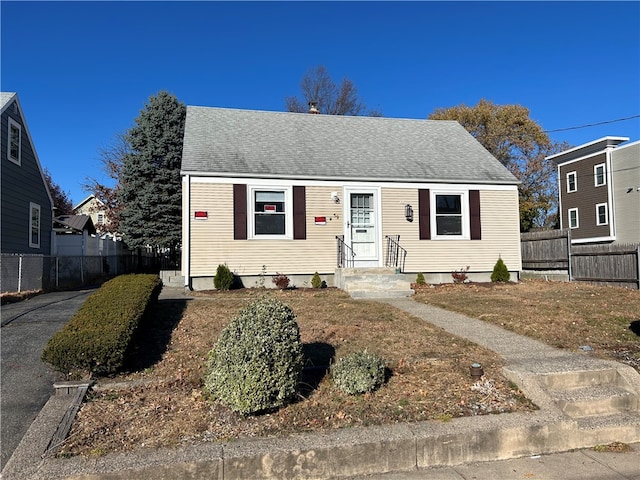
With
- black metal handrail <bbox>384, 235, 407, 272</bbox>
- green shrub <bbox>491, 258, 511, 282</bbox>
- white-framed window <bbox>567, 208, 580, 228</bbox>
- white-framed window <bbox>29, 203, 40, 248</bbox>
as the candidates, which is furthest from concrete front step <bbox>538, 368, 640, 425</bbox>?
white-framed window <bbox>567, 208, 580, 228</bbox>

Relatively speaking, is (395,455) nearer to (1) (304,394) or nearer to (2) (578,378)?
(1) (304,394)

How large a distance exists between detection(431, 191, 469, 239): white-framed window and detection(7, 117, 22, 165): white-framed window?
1387cm

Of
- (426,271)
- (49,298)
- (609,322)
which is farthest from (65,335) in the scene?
(426,271)

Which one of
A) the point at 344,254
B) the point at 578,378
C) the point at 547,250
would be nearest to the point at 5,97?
the point at 344,254

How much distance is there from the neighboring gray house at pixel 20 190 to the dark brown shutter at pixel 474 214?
14.4 meters

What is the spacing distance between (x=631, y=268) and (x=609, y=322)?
821cm

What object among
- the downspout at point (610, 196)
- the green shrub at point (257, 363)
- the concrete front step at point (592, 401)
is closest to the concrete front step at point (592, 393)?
the concrete front step at point (592, 401)

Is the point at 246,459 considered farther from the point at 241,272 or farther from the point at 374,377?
the point at 241,272

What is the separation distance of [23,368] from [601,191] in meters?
29.2

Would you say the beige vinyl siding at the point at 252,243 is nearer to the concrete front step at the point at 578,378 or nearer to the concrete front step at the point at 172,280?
the concrete front step at the point at 172,280

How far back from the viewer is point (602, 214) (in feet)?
87.2

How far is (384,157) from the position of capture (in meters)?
14.8

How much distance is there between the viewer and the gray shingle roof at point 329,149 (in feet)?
43.6

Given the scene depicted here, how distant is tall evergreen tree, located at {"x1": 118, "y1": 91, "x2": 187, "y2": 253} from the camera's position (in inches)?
769
